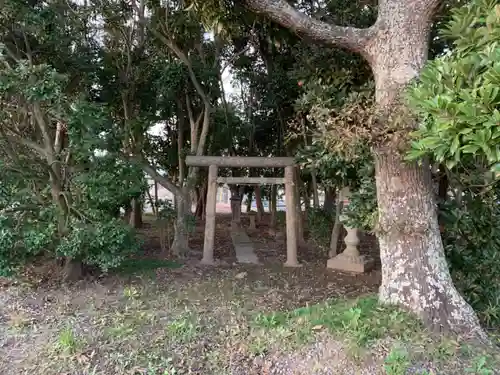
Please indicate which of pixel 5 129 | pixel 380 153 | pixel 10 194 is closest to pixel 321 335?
pixel 380 153

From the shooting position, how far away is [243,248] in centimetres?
790

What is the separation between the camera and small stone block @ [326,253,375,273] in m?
6.18

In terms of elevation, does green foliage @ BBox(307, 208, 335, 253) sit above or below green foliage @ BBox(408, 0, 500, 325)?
below

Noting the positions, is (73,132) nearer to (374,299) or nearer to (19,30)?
(19,30)

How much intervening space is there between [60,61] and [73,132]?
5.53ft

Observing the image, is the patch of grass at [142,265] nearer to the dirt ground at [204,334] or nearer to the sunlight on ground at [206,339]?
the dirt ground at [204,334]

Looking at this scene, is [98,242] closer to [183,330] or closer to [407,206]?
[183,330]

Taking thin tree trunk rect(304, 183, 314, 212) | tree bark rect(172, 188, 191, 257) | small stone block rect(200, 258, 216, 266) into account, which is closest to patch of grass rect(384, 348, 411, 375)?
small stone block rect(200, 258, 216, 266)

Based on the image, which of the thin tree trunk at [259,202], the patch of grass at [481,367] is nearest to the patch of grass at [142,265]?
the patch of grass at [481,367]

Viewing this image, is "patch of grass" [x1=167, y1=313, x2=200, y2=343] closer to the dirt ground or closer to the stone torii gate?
the dirt ground

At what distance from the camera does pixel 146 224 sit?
10.9 metres

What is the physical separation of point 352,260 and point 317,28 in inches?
151

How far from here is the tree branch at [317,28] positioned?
3.60 metres

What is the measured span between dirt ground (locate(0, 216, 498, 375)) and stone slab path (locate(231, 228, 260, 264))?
186 cm
